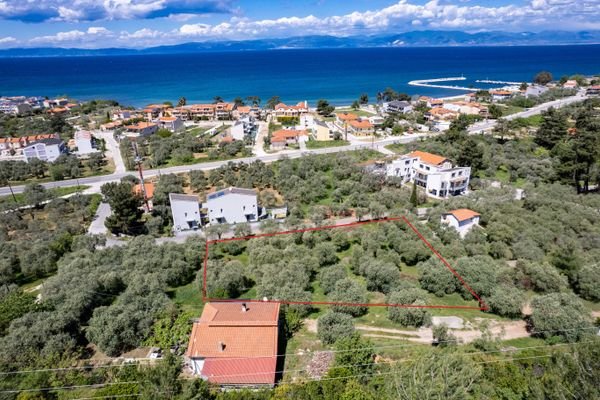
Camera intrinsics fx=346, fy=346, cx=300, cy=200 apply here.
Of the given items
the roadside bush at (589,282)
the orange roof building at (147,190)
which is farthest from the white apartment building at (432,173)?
the orange roof building at (147,190)

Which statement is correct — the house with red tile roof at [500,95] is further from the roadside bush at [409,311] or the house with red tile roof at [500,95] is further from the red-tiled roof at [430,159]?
the roadside bush at [409,311]

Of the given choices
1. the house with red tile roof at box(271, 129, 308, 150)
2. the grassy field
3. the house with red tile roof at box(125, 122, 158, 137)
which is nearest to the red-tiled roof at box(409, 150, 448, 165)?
the grassy field

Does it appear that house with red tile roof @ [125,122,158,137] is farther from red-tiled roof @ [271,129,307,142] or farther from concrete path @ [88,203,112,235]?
concrete path @ [88,203,112,235]

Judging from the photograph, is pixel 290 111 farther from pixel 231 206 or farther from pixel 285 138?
pixel 231 206

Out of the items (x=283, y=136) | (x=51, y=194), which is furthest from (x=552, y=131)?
(x=51, y=194)

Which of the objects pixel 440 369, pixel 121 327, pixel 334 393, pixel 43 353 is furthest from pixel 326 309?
pixel 43 353

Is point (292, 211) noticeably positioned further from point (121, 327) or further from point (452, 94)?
point (452, 94)
